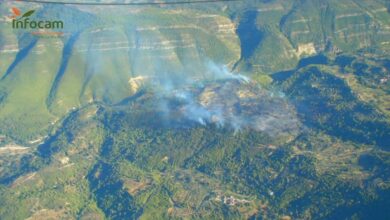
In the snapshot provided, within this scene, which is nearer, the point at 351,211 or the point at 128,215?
the point at 351,211

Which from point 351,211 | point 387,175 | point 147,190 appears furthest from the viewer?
point 147,190

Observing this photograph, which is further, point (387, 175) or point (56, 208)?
point (56, 208)

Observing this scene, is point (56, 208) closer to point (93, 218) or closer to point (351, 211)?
point (93, 218)

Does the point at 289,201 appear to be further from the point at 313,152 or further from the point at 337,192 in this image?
the point at 313,152

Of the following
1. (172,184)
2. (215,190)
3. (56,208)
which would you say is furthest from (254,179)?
(56,208)

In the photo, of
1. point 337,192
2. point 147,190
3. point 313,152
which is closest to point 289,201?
point 337,192

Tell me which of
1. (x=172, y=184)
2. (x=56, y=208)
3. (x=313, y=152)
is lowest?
(x=56, y=208)

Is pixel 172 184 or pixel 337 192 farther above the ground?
pixel 337 192

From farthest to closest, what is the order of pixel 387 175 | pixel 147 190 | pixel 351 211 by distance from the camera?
→ pixel 147 190 < pixel 387 175 < pixel 351 211

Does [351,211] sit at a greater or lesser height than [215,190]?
greater
